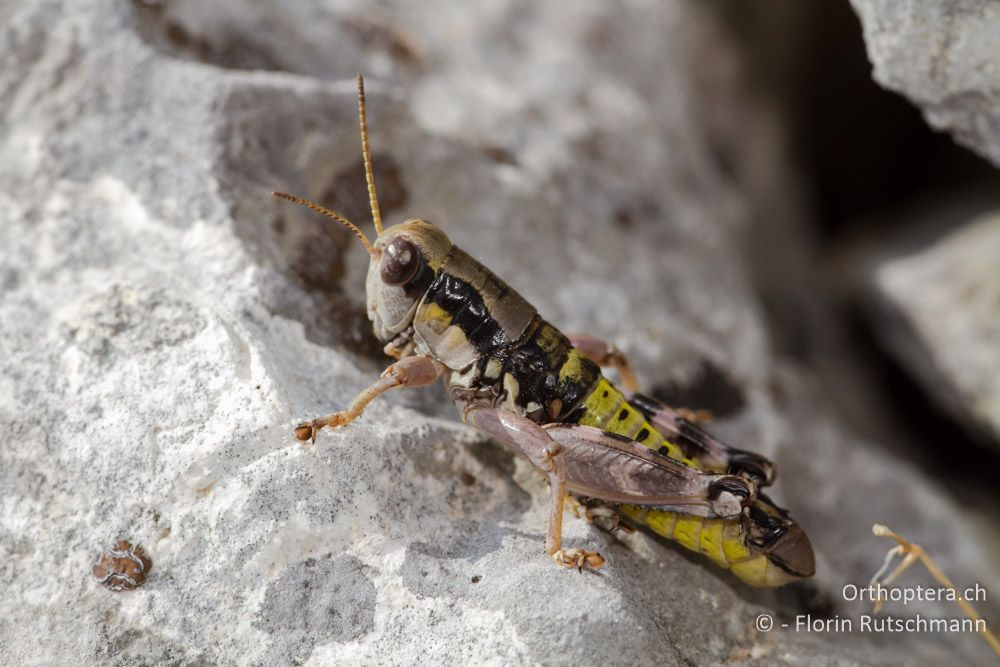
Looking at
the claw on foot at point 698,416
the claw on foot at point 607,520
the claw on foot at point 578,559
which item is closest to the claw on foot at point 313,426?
the claw on foot at point 578,559

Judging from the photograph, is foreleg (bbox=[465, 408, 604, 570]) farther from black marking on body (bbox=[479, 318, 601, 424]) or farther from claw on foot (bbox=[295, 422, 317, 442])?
claw on foot (bbox=[295, 422, 317, 442])

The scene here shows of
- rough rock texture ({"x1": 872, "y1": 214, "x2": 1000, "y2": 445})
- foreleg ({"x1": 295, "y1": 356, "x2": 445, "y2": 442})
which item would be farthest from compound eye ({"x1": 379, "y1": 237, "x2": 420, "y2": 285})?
rough rock texture ({"x1": 872, "y1": 214, "x2": 1000, "y2": 445})

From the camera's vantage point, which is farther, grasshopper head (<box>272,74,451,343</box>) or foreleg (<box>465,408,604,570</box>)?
grasshopper head (<box>272,74,451,343</box>)

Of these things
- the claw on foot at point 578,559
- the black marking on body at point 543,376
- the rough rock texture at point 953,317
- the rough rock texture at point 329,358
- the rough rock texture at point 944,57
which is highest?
the rough rock texture at point 944,57

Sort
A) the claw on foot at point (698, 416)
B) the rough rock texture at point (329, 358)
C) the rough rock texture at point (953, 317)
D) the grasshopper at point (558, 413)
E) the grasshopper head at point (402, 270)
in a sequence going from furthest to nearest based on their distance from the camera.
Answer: the rough rock texture at point (953, 317) < the claw on foot at point (698, 416) < the grasshopper head at point (402, 270) < the grasshopper at point (558, 413) < the rough rock texture at point (329, 358)

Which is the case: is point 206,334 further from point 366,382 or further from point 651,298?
point 651,298

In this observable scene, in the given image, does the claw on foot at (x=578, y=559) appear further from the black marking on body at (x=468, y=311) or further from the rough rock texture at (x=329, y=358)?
the black marking on body at (x=468, y=311)

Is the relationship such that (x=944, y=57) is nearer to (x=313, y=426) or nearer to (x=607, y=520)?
(x=607, y=520)

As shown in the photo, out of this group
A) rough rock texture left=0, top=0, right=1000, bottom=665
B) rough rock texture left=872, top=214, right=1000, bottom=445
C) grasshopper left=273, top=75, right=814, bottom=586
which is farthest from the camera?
rough rock texture left=872, top=214, right=1000, bottom=445
